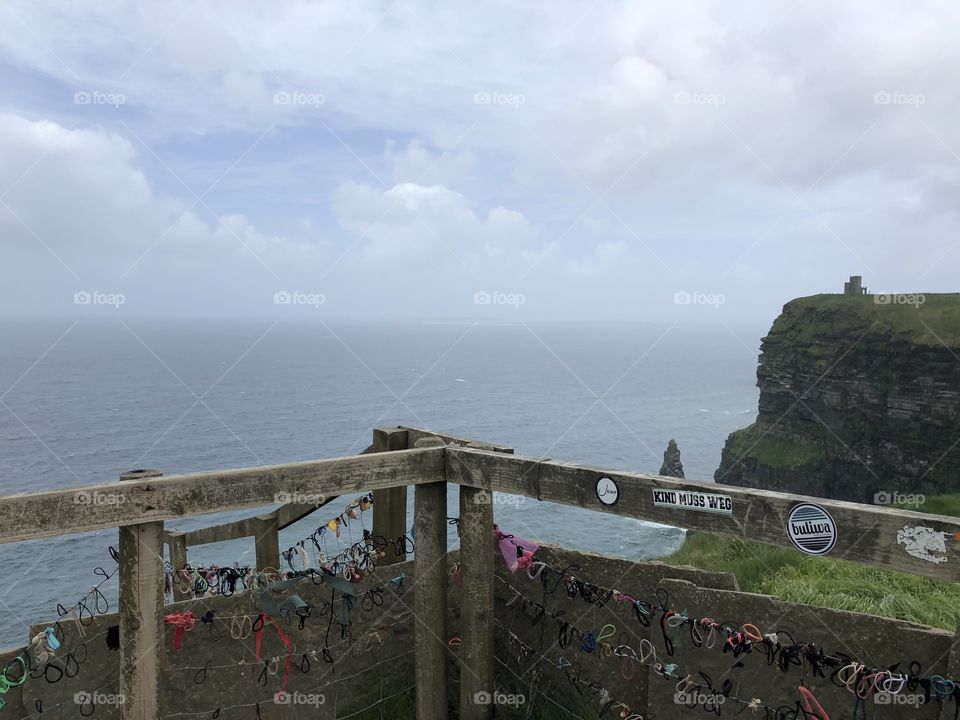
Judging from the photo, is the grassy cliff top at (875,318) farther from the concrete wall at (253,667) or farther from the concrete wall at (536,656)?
the concrete wall at (253,667)

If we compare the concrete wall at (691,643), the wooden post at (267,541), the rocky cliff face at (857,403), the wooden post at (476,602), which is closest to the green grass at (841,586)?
the concrete wall at (691,643)

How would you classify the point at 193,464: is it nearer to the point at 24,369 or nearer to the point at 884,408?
the point at 884,408

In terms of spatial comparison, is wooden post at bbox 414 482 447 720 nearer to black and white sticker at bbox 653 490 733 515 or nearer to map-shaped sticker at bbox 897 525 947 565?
black and white sticker at bbox 653 490 733 515

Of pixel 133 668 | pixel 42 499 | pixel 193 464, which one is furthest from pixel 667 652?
pixel 193 464

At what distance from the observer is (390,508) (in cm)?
650

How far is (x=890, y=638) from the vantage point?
453 centimetres

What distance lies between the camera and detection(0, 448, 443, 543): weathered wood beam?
4230 millimetres

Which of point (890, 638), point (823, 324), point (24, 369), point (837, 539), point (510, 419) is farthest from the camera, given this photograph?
point (24, 369)

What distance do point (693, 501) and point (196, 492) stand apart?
2.95m

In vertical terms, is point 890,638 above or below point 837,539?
below

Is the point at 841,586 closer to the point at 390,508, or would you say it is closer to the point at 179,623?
the point at 390,508

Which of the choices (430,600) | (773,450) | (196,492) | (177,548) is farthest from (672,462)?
(196,492)

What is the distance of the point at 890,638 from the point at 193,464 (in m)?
75.7

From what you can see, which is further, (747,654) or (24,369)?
(24,369)
